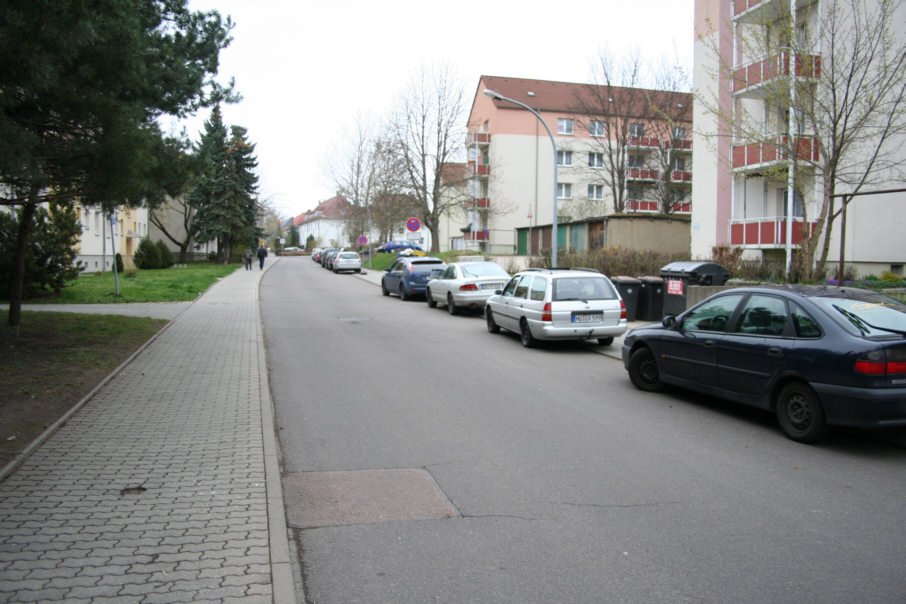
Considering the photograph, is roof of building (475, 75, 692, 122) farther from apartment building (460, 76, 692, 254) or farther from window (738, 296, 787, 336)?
window (738, 296, 787, 336)

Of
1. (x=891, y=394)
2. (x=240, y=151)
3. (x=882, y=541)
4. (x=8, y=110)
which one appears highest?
(x=240, y=151)

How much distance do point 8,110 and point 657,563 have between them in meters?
8.28

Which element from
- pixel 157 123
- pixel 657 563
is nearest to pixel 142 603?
pixel 657 563

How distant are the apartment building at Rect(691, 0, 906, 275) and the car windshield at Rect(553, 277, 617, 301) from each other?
452 centimetres

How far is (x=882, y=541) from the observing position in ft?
13.5

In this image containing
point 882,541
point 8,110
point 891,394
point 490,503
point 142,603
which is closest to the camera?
point 142,603

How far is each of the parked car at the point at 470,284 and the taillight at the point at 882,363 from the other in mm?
12813

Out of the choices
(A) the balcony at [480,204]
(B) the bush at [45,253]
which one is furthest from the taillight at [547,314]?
(A) the balcony at [480,204]

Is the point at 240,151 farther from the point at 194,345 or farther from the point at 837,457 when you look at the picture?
the point at 837,457

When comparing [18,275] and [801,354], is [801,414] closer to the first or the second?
[801,354]

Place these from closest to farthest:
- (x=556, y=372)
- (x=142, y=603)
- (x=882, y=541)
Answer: (x=142, y=603) < (x=882, y=541) < (x=556, y=372)

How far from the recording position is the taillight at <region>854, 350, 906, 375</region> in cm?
577

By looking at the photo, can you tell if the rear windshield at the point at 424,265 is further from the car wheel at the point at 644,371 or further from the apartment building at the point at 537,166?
the apartment building at the point at 537,166

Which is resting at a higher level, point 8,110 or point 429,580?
point 8,110
